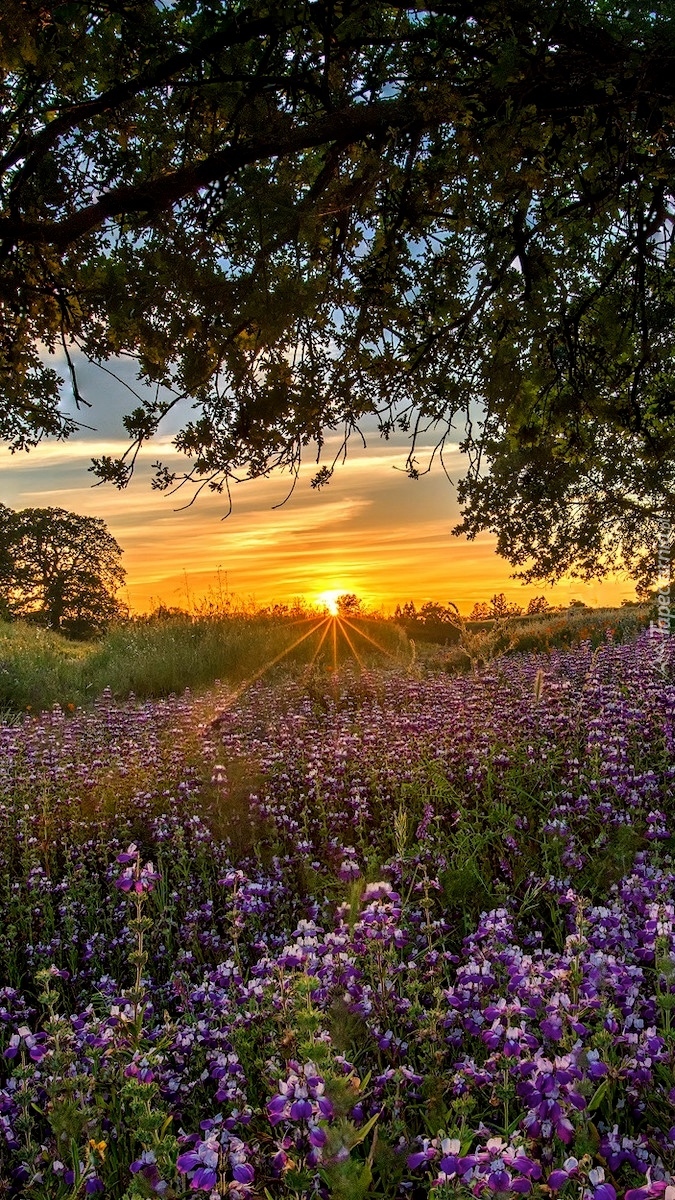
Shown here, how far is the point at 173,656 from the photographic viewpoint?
1480 centimetres

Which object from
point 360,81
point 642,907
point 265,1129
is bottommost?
point 265,1129

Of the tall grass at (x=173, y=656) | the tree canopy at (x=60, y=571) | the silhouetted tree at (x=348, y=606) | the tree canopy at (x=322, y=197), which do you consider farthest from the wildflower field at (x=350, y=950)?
the tree canopy at (x=60, y=571)

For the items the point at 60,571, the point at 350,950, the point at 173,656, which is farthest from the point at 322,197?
the point at 60,571

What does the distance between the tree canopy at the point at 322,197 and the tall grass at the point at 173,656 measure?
882cm

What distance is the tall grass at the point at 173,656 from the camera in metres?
14.0

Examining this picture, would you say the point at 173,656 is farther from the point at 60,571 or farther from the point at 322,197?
the point at 60,571

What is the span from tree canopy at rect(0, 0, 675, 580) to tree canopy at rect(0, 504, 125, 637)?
28010mm

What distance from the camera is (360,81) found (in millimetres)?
4418

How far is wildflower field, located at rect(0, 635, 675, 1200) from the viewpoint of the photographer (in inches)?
84.3

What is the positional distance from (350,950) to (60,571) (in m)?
31.5

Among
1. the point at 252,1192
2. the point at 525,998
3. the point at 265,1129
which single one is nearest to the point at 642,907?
the point at 525,998

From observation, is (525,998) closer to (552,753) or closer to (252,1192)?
(252,1192)

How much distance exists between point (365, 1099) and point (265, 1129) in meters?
0.33

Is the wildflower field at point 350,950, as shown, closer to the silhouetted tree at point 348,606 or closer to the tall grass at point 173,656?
the tall grass at point 173,656
